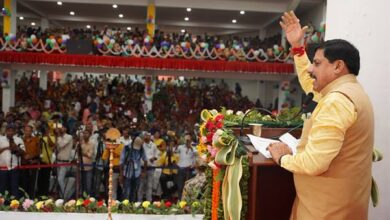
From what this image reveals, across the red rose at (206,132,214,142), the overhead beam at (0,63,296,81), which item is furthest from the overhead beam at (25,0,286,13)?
the red rose at (206,132,214,142)

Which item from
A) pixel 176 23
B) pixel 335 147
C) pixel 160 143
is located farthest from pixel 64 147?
pixel 176 23

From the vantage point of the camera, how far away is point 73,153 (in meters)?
9.15

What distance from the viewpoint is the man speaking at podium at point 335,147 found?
216 centimetres

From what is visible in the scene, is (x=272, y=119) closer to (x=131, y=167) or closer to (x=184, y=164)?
(x=131, y=167)

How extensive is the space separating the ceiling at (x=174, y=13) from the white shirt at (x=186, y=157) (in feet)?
31.3

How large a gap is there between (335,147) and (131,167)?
21.5ft

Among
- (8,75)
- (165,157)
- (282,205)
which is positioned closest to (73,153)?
(165,157)

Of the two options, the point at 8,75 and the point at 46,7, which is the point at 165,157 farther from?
the point at 46,7

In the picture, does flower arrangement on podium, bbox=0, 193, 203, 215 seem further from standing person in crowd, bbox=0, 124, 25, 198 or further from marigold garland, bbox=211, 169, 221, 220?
standing person in crowd, bbox=0, 124, 25, 198

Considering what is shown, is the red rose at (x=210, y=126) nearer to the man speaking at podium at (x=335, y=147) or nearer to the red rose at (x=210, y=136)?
the red rose at (x=210, y=136)

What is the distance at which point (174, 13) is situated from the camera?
70.2 feet

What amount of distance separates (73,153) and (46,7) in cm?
1313

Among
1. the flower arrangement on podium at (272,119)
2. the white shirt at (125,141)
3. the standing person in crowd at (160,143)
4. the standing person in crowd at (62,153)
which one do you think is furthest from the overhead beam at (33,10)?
the flower arrangement on podium at (272,119)

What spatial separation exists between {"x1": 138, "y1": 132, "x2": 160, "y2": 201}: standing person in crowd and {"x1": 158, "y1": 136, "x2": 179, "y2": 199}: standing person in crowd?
0.18 m
